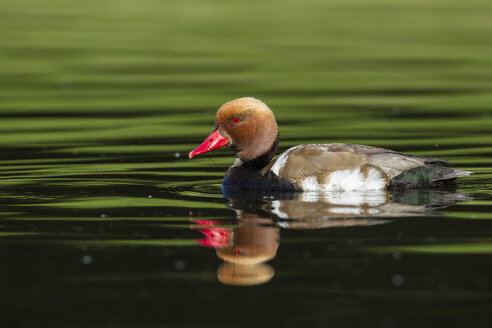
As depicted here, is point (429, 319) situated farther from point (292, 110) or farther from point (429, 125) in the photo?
point (292, 110)

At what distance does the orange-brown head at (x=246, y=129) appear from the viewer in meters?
11.3

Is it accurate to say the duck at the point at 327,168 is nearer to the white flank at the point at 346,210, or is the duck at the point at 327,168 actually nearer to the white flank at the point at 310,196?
the white flank at the point at 310,196

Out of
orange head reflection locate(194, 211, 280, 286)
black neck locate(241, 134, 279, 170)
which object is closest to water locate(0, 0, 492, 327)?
orange head reflection locate(194, 211, 280, 286)

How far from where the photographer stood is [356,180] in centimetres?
1054

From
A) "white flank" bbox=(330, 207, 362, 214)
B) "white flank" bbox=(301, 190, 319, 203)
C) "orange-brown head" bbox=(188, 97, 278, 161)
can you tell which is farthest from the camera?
"orange-brown head" bbox=(188, 97, 278, 161)


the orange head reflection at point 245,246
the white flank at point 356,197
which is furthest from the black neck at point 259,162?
the orange head reflection at point 245,246

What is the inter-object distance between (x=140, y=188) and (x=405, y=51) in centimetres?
1747

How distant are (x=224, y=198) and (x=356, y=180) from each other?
1287 mm

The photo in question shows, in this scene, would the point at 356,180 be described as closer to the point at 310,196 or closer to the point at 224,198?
the point at 310,196

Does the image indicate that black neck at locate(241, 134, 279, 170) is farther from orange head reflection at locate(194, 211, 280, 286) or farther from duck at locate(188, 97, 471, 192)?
orange head reflection at locate(194, 211, 280, 286)

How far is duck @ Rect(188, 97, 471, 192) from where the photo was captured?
10.5 metres

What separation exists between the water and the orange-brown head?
480 millimetres

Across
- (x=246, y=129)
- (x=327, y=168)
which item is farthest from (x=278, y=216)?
(x=246, y=129)

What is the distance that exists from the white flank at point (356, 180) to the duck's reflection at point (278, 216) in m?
0.10
